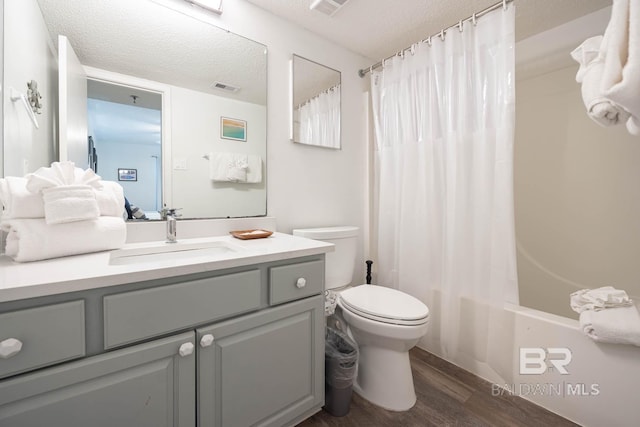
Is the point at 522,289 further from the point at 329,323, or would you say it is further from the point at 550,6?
the point at 550,6

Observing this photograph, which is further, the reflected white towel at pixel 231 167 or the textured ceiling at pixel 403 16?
the textured ceiling at pixel 403 16

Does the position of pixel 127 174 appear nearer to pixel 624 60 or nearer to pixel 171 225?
pixel 171 225

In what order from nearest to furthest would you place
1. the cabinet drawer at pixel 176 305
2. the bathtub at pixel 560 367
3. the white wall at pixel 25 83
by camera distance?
the cabinet drawer at pixel 176 305, the white wall at pixel 25 83, the bathtub at pixel 560 367

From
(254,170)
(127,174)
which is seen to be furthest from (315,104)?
(127,174)

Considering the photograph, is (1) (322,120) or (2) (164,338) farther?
(1) (322,120)

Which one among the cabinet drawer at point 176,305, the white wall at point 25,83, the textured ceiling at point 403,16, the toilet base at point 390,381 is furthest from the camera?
the textured ceiling at point 403,16

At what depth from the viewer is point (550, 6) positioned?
1564 millimetres

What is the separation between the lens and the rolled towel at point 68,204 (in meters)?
0.80

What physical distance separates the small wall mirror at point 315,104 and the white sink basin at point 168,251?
85cm

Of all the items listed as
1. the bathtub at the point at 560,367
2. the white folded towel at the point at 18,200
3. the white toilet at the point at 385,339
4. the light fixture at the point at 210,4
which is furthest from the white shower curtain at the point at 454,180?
the white folded towel at the point at 18,200

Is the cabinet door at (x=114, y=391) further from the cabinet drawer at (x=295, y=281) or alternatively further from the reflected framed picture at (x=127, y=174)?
the reflected framed picture at (x=127, y=174)

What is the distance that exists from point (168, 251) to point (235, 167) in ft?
1.86

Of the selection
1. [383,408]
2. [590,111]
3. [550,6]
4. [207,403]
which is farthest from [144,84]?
[550,6]

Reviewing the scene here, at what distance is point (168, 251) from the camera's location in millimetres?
1165
